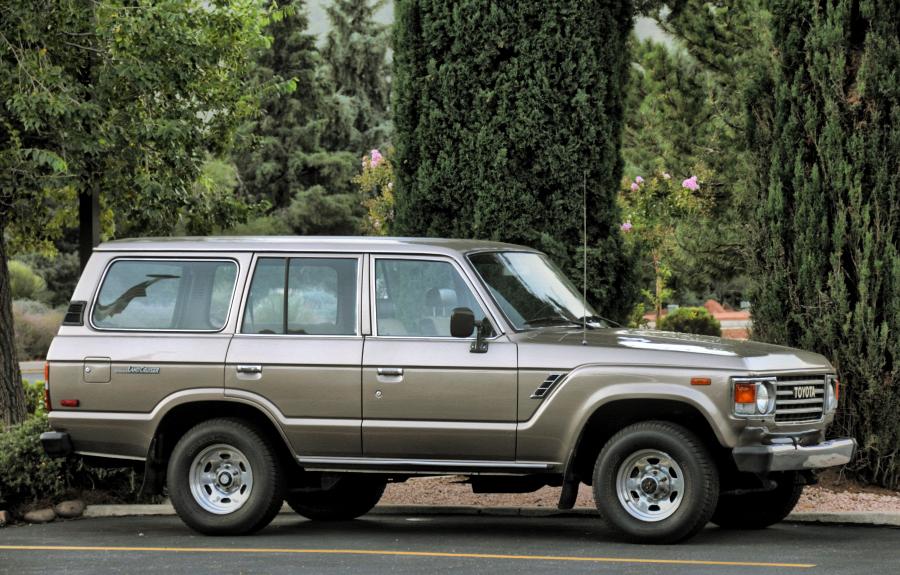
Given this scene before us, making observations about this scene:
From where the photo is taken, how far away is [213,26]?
662 inches

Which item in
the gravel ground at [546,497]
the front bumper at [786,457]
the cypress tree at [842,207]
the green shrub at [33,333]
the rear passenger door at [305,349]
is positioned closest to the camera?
the front bumper at [786,457]

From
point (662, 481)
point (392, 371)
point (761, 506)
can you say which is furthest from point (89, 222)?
point (662, 481)

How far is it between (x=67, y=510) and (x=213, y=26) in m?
7.69

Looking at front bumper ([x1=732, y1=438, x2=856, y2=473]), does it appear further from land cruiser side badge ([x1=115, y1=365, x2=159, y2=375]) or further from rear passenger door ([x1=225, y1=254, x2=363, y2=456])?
land cruiser side badge ([x1=115, y1=365, x2=159, y2=375])

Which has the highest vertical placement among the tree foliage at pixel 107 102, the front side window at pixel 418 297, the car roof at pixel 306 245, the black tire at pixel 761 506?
the tree foliage at pixel 107 102

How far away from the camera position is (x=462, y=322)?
8906 mm

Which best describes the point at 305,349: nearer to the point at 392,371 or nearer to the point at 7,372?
the point at 392,371

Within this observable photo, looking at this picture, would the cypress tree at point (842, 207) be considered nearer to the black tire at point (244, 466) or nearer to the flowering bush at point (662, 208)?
the black tire at point (244, 466)

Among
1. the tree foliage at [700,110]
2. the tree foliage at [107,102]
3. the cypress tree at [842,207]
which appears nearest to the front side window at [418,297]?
the cypress tree at [842,207]

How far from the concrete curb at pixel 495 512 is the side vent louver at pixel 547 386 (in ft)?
6.89

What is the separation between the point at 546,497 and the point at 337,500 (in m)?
1.81

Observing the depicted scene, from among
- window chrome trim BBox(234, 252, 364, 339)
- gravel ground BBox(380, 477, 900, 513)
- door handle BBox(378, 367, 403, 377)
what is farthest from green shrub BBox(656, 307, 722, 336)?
door handle BBox(378, 367, 403, 377)

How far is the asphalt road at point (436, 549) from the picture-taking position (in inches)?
323

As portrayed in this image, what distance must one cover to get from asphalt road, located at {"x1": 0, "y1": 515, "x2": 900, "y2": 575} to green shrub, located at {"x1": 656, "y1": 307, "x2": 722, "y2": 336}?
2093 centimetres
